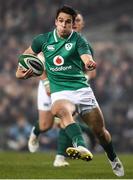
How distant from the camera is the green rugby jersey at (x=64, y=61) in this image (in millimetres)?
9047

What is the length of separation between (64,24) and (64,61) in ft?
1.35

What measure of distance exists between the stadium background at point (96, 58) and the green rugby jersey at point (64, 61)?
838 cm

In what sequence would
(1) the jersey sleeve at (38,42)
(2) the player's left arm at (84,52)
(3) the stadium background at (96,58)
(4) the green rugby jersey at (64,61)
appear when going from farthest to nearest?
(3) the stadium background at (96,58) < (1) the jersey sleeve at (38,42) < (4) the green rugby jersey at (64,61) < (2) the player's left arm at (84,52)

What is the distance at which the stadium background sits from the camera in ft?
60.4

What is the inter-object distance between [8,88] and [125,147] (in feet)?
11.6

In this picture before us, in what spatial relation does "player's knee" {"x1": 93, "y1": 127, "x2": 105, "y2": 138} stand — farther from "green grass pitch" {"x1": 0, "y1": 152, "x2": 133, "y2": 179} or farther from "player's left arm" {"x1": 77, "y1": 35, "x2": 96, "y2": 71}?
"player's left arm" {"x1": 77, "y1": 35, "x2": 96, "y2": 71}

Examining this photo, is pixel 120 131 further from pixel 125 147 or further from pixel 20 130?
pixel 20 130

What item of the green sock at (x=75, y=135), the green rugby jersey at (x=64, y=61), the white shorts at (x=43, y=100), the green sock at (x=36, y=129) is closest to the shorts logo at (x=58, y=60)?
the green rugby jersey at (x=64, y=61)

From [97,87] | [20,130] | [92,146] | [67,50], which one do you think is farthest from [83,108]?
[97,87]

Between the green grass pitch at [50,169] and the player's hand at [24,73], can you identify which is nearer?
the player's hand at [24,73]

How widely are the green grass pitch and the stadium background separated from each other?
544 centimetres

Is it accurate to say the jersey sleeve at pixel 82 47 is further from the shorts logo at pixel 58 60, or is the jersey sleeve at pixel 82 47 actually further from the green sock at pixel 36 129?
the green sock at pixel 36 129

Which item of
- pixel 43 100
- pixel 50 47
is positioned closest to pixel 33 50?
pixel 50 47

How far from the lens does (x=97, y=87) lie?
19500 millimetres
